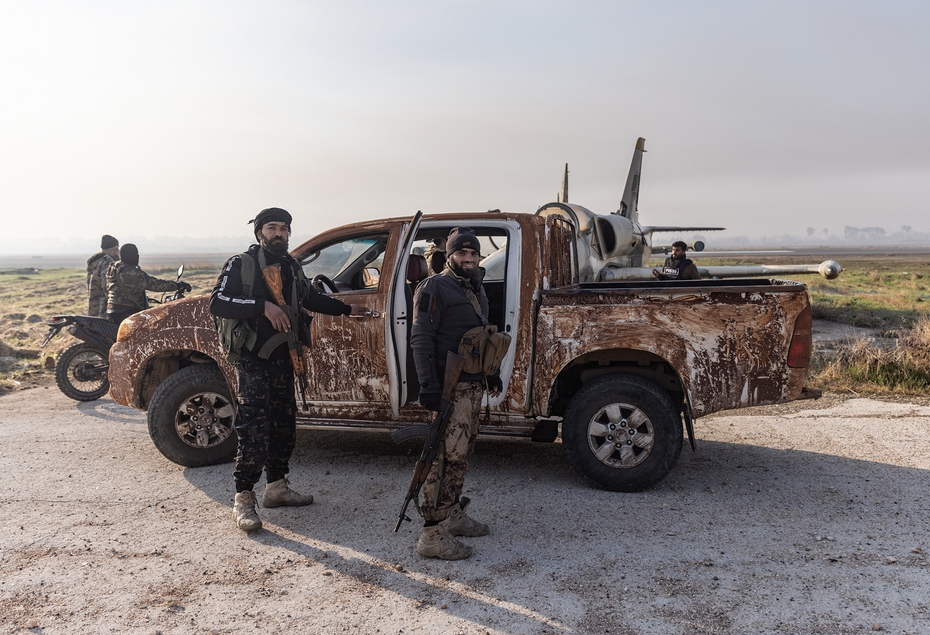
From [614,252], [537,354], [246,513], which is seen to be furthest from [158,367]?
[614,252]

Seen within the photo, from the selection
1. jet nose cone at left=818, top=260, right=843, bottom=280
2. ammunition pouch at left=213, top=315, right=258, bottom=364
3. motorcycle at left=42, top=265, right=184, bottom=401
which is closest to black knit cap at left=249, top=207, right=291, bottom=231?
ammunition pouch at left=213, top=315, right=258, bottom=364

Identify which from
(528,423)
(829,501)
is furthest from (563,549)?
(829,501)

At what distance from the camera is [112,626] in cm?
302

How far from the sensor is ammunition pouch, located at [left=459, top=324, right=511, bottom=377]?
11.9 ft

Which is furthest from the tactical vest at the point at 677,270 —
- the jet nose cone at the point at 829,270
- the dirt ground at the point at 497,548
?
the dirt ground at the point at 497,548

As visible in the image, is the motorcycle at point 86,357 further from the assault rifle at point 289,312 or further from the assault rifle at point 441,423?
the assault rifle at point 441,423

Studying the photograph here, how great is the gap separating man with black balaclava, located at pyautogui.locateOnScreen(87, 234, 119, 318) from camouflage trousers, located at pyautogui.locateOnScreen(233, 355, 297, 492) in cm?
Answer: 557

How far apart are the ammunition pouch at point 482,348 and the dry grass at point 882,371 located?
5.80 meters

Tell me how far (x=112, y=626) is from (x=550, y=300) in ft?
10.3

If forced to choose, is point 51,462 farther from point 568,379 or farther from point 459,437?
point 568,379

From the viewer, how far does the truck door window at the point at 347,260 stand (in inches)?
208

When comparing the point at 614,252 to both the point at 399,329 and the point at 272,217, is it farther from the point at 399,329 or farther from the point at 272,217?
the point at 272,217

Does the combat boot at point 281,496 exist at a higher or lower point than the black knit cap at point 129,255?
lower

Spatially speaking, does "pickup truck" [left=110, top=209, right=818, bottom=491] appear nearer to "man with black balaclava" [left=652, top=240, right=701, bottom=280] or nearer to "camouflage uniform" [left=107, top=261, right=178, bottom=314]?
"camouflage uniform" [left=107, top=261, right=178, bottom=314]
